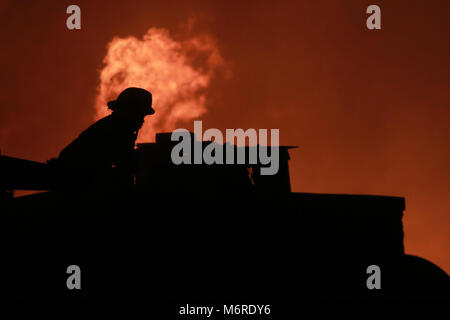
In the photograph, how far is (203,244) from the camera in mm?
2709

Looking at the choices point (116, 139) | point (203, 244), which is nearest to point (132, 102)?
point (116, 139)

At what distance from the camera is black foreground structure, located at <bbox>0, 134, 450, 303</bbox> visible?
7.73ft

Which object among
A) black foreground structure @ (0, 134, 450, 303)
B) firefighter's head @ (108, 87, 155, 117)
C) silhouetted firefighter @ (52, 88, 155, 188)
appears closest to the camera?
black foreground structure @ (0, 134, 450, 303)

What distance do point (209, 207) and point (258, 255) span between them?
615 millimetres

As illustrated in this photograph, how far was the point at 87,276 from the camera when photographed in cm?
238

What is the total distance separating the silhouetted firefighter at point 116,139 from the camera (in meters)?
3.48

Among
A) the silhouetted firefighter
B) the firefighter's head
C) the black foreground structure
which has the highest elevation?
the firefighter's head

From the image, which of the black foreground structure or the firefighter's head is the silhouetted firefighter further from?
the black foreground structure

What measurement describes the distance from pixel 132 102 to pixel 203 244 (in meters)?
2.30

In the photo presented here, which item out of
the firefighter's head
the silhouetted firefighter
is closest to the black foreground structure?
the silhouetted firefighter

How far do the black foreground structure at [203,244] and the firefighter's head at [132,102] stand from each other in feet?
5.80

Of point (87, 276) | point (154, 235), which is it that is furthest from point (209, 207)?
point (87, 276)
